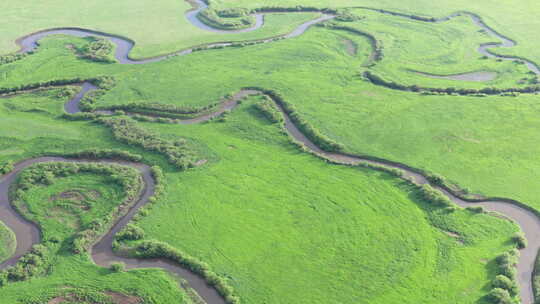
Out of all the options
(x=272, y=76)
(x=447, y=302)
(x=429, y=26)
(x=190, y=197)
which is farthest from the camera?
(x=429, y=26)

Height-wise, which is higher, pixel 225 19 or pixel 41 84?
pixel 225 19

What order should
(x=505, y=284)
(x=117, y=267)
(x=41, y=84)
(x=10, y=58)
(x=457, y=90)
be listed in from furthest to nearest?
1. (x=10, y=58)
2. (x=457, y=90)
3. (x=41, y=84)
4. (x=117, y=267)
5. (x=505, y=284)

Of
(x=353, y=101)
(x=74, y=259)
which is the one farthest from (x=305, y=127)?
(x=74, y=259)

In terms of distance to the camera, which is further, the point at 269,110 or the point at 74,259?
the point at 269,110

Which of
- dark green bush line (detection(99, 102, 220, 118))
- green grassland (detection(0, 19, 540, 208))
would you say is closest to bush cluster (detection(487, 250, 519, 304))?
green grassland (detection(0, 19, 540, 208))

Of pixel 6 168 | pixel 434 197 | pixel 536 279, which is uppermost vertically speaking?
pixel 434 197

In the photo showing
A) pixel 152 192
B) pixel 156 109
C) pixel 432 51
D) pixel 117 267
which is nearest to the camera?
pixel 117 267

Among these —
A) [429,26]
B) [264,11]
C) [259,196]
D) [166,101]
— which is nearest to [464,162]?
[259,196]

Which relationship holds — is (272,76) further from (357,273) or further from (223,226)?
(357,273)

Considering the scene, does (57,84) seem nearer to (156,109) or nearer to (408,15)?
(156,109)
